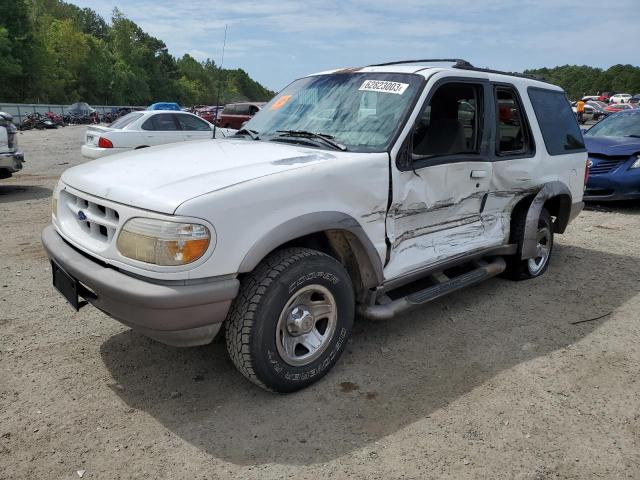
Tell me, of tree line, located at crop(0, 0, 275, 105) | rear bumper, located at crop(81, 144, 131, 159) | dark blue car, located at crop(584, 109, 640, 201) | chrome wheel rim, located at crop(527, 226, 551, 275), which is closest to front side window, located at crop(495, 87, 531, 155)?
chrome wheel rim, located at crop(527, 226, 551, 275)

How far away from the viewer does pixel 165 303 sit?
2428 mm

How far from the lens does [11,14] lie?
59062 millimetres

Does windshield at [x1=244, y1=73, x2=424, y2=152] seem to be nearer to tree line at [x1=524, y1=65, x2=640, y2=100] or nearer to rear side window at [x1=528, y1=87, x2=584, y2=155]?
rear side window at [x1=528, y1=87, x2=584, y2=155]

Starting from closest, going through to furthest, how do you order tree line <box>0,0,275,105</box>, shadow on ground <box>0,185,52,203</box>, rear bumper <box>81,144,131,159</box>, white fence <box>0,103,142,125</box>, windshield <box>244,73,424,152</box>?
1. windshield <box>244,73,424,152</box>
2. shadow on ground <box>0,185,52,203</box>
3. rear bumper <box>81,144,131,159</box>
4. white fence <box>0,103,142,125</box>
5. tree line <box>0,0,275,105</box>

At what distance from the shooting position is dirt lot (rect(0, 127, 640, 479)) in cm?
247

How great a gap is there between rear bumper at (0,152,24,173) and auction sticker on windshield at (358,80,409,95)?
7.36m

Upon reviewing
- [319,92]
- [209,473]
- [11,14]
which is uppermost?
[11,14]

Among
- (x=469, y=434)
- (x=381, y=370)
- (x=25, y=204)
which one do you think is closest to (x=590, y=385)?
(x=469, y=434)

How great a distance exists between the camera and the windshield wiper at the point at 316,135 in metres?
3.32

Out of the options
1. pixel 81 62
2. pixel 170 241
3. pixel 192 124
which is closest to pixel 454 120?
pixel 170 241

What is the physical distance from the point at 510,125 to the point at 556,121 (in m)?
0.86

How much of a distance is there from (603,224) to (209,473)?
7139 millimetres

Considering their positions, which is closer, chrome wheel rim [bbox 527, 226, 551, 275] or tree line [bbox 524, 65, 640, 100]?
chrome wheel rim [bbox 527, 226, 551, 275]

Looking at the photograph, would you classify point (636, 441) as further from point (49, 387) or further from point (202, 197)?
point (49, 387)
